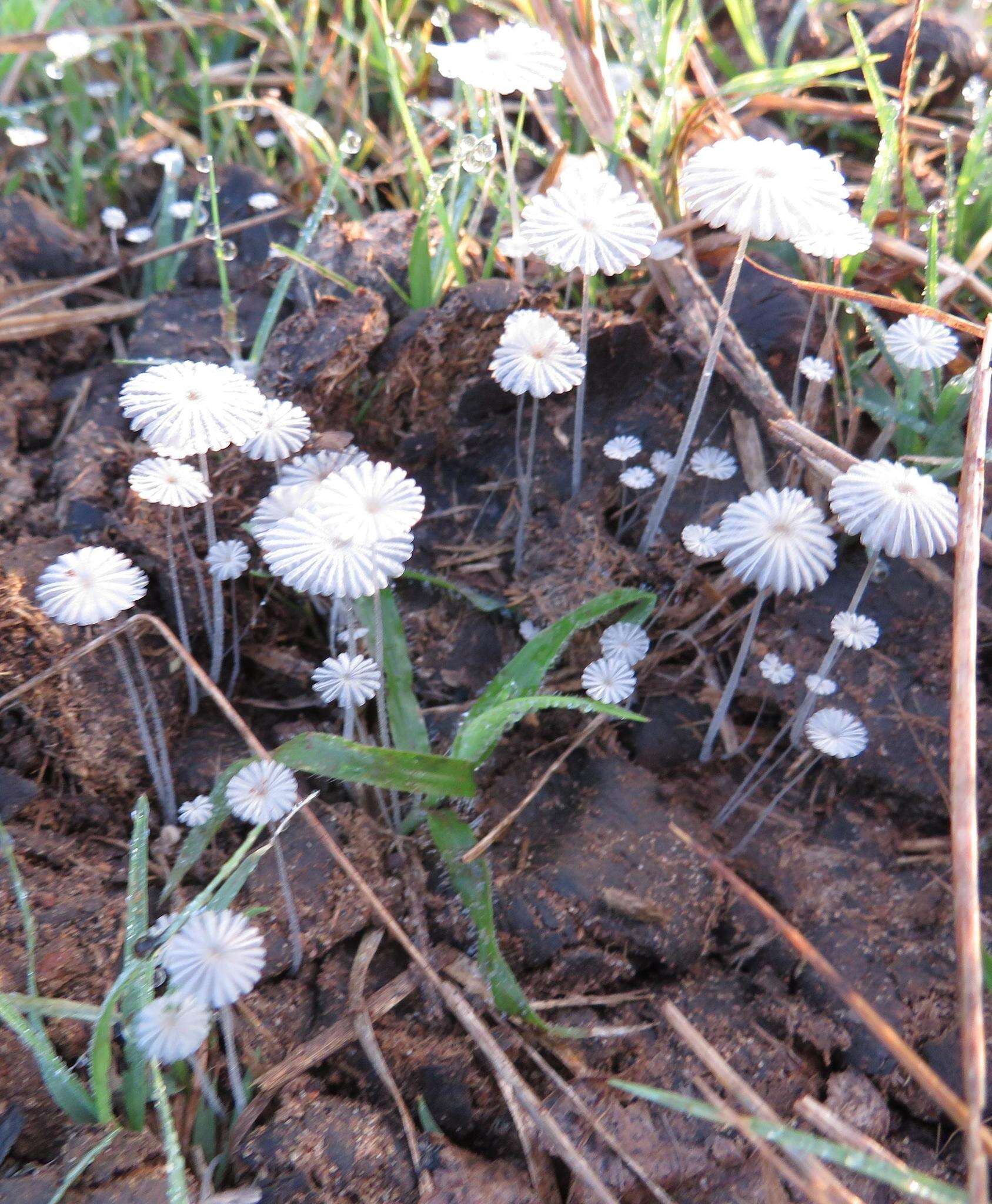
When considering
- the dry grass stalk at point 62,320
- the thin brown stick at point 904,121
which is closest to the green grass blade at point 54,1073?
the dry grass stalk at point 62,320

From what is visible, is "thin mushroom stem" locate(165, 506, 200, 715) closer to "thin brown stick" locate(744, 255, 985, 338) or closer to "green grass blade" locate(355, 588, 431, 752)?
"green grass blade" locate(355, 588, 431, 752)

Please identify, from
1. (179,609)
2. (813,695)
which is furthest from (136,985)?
(813,695)

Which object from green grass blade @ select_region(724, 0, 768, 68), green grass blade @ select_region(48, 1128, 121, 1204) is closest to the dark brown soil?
green grass blade @ select_region(48, 1128, 121, 1204)

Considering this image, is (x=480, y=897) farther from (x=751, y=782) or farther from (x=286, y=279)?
(x=286, y=279)

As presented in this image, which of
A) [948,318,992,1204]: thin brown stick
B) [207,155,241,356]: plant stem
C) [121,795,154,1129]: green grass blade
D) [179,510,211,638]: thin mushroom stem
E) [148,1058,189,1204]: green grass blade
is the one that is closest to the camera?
[948,318,992,1204]: thin brown stick

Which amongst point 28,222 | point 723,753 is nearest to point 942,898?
point 723,753
